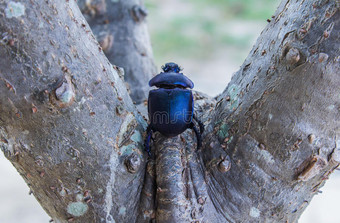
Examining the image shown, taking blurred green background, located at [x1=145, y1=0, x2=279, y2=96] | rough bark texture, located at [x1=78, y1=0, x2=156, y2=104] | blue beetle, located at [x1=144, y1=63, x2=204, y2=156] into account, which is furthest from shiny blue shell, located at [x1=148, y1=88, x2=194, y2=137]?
blurred green background, located at [x1=145, y1=0, x2=279, y2=96]

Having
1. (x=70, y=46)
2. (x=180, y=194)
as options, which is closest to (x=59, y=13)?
(x=70, y=46)

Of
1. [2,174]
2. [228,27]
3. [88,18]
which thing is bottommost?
[88,18]

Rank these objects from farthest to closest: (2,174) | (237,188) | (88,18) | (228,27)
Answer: (228,27)
(2,174)
(88,18)
(237,188)

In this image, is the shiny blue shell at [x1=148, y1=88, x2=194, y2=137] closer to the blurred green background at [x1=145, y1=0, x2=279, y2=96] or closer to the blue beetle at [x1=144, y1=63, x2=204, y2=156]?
the blue beetle at [x1=144, y1=63, x2=204, y2=156]

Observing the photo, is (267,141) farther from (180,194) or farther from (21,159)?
(21,159)

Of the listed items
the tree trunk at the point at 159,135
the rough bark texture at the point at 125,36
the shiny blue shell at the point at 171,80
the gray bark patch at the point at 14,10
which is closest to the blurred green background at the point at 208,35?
the rough bark texture at the point at 125,36

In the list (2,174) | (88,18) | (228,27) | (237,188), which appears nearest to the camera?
(237,188)

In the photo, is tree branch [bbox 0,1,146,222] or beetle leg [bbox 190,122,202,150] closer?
tree branch [bbox 0,1,146,222]
